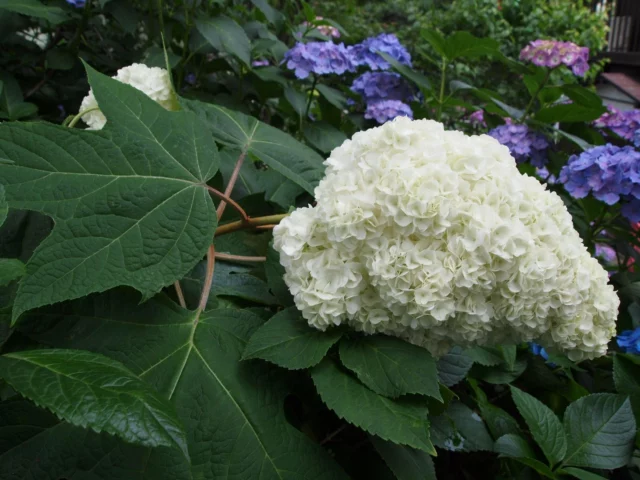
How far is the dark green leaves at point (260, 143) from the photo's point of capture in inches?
53.2

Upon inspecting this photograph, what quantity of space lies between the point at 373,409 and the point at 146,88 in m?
1.09

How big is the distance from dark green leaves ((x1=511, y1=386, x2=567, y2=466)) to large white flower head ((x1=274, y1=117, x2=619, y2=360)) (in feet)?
0.70

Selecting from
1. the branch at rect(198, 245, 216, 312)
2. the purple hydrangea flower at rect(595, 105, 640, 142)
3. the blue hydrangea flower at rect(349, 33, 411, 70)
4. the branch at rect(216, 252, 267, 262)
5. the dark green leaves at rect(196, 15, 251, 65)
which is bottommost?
the purple hydrangea flower at rect(595, 105, 640, 142)

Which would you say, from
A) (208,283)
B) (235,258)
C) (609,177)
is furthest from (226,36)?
(609,177)

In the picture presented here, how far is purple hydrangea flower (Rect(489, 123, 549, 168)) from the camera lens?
2.30m

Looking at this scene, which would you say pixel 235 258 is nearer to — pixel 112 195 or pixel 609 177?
pixel 112 195

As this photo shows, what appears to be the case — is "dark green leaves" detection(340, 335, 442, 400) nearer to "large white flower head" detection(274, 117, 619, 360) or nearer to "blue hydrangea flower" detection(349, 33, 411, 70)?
"large white flower head" detection(274, 117, 619, 360)

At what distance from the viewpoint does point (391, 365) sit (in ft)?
2.95

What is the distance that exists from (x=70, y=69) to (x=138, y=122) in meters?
1.32

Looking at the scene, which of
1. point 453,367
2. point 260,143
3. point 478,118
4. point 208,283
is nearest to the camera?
point 208,283

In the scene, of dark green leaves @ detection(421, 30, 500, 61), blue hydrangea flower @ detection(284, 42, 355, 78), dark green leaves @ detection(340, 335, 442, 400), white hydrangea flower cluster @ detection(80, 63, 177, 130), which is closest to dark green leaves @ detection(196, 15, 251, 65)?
blue hydrangea flower @ detection(284, 42, 355, 78)

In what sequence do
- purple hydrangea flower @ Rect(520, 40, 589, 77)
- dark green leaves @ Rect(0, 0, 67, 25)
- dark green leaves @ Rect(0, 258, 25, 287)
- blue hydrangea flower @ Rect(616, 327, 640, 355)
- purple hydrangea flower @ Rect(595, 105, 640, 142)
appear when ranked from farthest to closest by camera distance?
purple hydrangea flower @ Rect(520, 40, 589, 77) → purple hydrangea flower @ Rect(595, 105, 640, 142) → dark green leaves @ Rect(0, 0, 67, 25) → blue hydrangea flower @ Rect(616, 327, 640, 355) → dark green leaves @ Rect(0, 258, 25, 287)

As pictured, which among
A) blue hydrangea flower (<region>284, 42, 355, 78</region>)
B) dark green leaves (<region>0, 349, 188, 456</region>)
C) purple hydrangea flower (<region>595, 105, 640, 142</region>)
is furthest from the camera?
purple hydrangea flower (<region>595, 105, 640, 142</region>)

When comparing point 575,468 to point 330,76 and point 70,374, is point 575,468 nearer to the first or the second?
point 70,374
